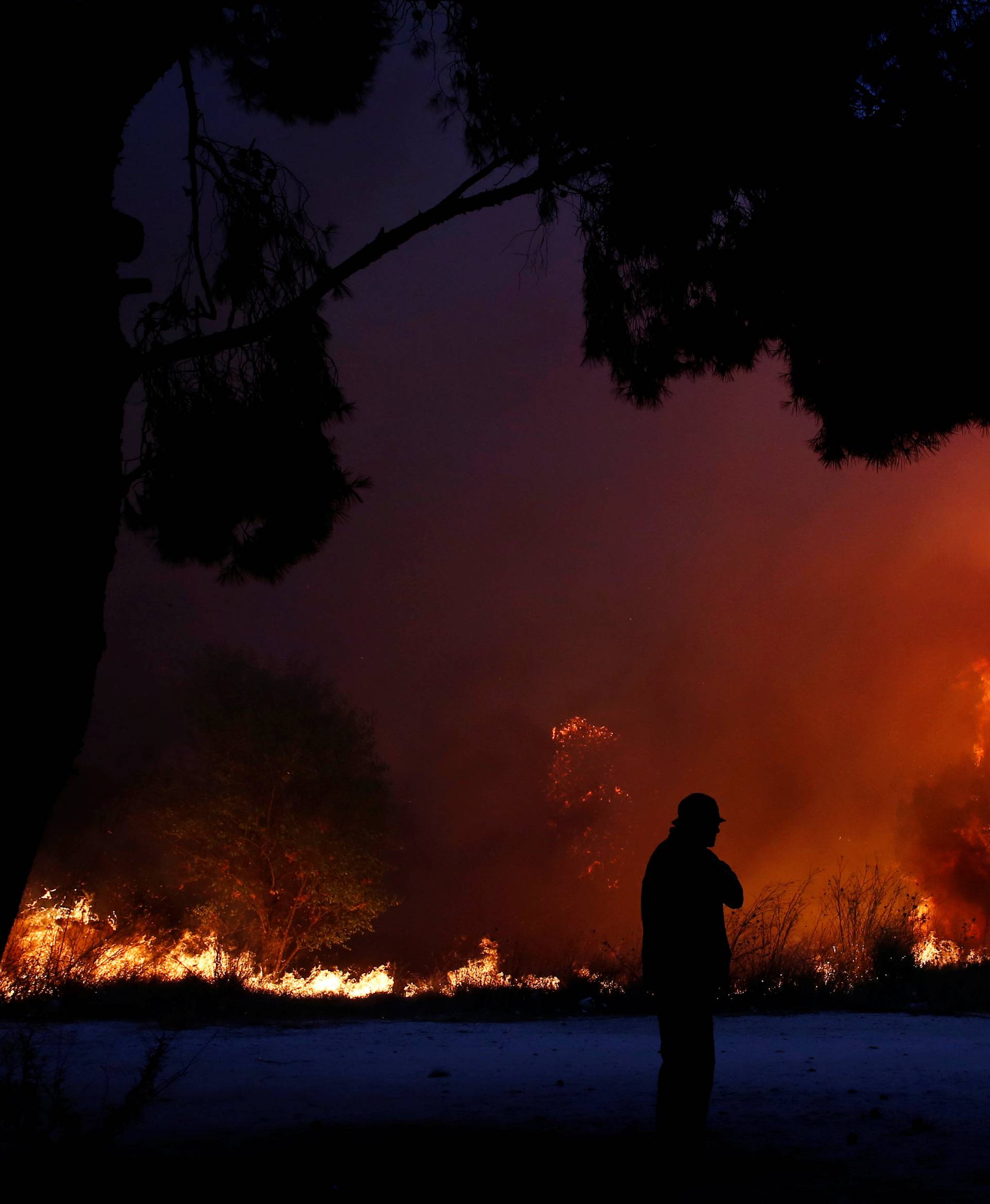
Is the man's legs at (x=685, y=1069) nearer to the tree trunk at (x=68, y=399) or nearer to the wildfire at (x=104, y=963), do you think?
the tree trunk at (x=68, y=399)

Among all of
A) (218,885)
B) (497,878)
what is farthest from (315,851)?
(497,878)

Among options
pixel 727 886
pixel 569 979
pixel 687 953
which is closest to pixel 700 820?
pixel 727 886

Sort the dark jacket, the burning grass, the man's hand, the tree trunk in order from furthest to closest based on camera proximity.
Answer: the burning grass < the man's hand < the dark jacket < the tree trunk

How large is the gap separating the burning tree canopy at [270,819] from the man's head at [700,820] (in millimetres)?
18767

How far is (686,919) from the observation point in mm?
3982

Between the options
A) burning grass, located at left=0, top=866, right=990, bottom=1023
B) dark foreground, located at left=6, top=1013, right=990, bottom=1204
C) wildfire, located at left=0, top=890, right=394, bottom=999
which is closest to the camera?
dark foreground, located at left=6, top=1013, right=990, bottom=1204

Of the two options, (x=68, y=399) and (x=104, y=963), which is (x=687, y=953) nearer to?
(x=68, y=399)

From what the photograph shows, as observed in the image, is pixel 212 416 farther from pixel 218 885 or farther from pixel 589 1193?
pixel 218 885

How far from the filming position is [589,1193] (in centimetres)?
338

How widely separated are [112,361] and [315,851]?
20.3 metres

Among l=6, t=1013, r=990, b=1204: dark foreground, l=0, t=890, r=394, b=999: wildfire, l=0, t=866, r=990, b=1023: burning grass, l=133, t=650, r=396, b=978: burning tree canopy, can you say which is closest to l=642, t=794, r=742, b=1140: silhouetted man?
l=6, t=1013, r=990, b=1204: dark foreground

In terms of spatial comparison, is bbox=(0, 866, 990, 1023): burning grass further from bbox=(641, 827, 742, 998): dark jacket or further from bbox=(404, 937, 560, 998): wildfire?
bbox=(641, 827, 742, 998): dark jacket

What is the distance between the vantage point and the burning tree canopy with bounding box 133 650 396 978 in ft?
71.1

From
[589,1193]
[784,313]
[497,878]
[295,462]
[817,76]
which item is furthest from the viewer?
[497,878]
